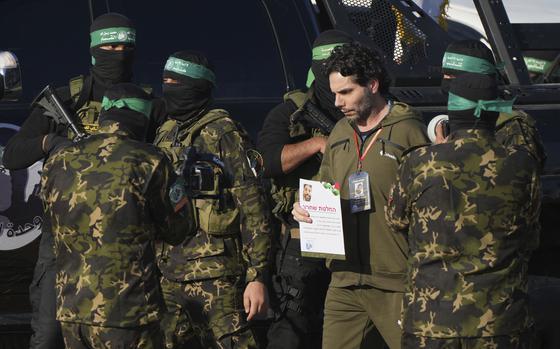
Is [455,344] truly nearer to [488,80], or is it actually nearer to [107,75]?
[488,80]

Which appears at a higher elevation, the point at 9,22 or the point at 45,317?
the point at 9,22

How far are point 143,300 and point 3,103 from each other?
1880 mm

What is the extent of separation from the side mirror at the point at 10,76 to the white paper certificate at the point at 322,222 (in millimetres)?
1723

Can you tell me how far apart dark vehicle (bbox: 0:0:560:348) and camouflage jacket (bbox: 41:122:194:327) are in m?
1.27

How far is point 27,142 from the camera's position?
5.94 metres

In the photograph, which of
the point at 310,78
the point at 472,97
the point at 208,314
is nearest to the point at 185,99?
the point at 310,78

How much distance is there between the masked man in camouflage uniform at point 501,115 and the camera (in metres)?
5.83

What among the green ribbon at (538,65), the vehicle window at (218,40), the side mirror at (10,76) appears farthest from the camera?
the green ribbon at (538,65)

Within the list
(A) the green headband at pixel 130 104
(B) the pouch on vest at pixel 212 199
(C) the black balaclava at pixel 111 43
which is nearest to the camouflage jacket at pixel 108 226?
(A) the green headband at pixel 130 104

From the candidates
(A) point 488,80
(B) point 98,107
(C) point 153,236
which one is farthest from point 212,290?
(A) point 488,80

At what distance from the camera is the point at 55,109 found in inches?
236

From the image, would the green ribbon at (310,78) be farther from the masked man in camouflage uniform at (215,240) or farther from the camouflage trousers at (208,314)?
the camouflage trousers at (208,314)

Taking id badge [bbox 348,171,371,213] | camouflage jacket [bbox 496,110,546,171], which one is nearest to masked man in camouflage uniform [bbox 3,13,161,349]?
id badge [bbox 348,171,371,213]

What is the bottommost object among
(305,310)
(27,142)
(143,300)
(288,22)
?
(305,310)
